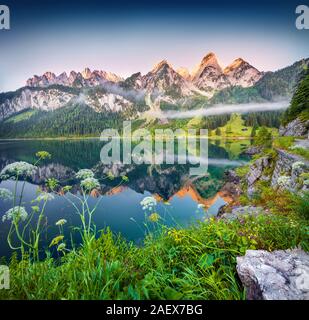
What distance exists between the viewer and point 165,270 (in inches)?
92.3

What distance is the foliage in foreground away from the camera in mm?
1914

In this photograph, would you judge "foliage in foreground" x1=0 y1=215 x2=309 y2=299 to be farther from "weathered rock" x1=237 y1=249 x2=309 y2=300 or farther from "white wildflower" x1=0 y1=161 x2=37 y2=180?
"white wildflower" x1=0 y1=161 x2=37 y2=180

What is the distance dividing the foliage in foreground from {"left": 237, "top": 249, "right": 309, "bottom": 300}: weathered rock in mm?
160

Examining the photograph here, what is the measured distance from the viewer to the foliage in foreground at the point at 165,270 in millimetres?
1914

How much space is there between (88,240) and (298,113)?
2560 cm

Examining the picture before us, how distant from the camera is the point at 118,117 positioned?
194375mm

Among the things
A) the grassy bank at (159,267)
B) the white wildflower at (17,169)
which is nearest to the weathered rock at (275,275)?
the grassy bank at (159,267)

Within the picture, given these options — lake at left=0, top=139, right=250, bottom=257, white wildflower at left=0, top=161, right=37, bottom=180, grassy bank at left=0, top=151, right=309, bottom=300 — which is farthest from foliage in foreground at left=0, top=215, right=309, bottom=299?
white wildflower at left=0, top=161, right=37, bottom=180

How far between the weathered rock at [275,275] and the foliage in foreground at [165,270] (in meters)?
0.16

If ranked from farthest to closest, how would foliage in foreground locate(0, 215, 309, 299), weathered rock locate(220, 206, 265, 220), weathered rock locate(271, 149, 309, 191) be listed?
weathered rock locate(271, 149, 309, 191), weathered rock locate(220, 206, 265, 220), foliage in foreground locate(0, 215, 309, 299)

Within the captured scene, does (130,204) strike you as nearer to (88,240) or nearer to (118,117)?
(88,240)

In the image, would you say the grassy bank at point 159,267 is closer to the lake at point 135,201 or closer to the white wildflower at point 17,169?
the white wildflower at point 17,169

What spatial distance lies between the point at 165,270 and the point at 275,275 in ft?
3.25

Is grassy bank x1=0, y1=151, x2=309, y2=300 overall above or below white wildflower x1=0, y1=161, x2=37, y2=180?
below
